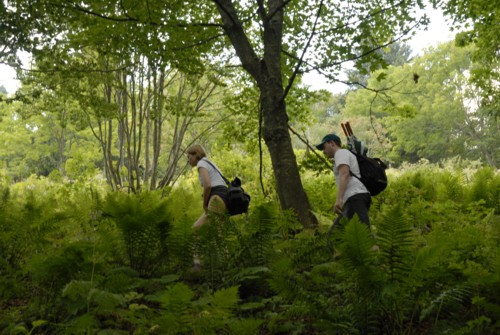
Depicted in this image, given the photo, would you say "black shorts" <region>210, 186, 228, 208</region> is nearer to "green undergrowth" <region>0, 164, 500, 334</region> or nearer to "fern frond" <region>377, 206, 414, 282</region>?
"green undergrowth" <region>0, 164, 500, 334</region>

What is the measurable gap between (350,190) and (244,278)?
1.84 metres

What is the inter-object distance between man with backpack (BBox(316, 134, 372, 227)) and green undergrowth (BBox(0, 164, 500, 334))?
1.87 feet

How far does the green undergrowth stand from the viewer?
202 cm

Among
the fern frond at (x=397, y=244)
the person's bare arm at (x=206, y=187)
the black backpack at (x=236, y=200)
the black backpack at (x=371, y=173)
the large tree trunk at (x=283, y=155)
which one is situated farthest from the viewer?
the large tree trunk at (x=283, y=155)

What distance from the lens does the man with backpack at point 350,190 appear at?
13.1ft

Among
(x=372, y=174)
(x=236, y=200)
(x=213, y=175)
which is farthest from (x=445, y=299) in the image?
(x=213, y=175)

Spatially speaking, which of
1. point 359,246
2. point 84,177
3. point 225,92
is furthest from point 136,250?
point 84,177

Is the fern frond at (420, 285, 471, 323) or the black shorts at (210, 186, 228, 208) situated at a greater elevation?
the black shorts at (210, 186, 228, 208)

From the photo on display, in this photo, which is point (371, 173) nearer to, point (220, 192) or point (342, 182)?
point (342, 182)

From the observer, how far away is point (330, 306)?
2.26m

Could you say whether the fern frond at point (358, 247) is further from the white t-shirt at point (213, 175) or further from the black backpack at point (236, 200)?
the white t-shirt at point (213, 175)

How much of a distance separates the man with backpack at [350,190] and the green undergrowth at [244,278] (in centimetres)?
57

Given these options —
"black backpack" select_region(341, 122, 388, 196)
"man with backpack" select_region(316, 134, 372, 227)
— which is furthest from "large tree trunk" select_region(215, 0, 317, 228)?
"black backpack" select_region(341, 122, 388, 196)

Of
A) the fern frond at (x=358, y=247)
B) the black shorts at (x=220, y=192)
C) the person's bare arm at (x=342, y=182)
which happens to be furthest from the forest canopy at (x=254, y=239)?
the black shorts at (x=220, y=192)
